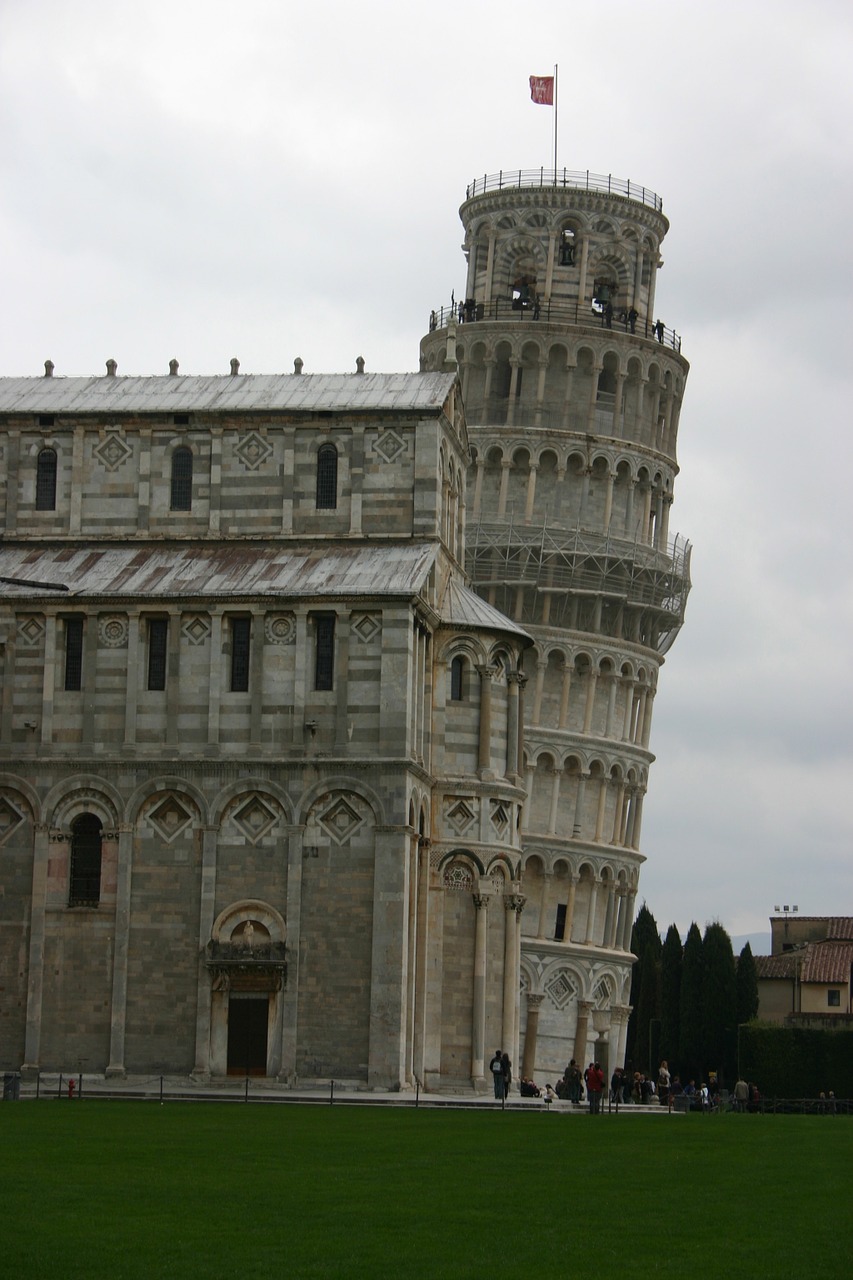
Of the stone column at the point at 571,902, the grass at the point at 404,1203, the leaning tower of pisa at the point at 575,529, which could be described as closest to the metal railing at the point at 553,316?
the leaning tower of pisa at the point at 575,529

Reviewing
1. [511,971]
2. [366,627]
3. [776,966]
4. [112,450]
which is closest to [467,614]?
[366,627]

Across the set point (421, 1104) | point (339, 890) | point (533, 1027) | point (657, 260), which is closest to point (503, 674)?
point (339, 890)

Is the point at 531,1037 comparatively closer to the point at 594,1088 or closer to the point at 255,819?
the point at 255,819

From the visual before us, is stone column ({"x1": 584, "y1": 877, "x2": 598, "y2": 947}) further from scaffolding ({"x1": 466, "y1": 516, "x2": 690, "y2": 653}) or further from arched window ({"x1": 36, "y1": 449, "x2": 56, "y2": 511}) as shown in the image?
A: arched window ({"x1": 36, "y1": 449, "x2": 56, "y2": 511})

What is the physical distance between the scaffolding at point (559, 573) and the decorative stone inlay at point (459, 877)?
108ft

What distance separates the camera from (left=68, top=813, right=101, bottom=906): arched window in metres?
63.2

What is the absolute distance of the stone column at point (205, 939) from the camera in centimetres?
6131

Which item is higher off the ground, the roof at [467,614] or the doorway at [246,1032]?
the roof at [467,614]

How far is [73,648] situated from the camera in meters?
64.5

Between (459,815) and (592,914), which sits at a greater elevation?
(459,815)

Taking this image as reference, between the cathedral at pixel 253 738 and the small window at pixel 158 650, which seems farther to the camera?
the small window at pixel 158 650

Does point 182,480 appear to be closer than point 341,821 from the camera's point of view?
No

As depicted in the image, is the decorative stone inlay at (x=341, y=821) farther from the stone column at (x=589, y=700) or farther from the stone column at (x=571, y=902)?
the stone column at (x=589, y=700)

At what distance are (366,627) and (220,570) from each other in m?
5.22
